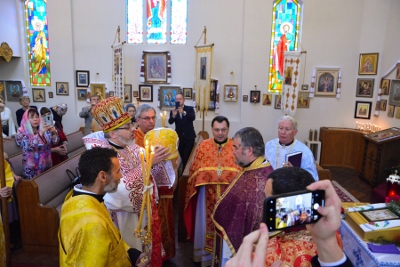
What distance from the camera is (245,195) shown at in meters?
2.55

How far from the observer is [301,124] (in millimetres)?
9703

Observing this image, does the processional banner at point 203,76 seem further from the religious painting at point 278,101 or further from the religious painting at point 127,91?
the religious painting at point 127,91

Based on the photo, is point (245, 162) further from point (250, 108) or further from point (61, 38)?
point (61, 38)

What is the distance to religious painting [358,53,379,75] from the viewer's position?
879 centimetres

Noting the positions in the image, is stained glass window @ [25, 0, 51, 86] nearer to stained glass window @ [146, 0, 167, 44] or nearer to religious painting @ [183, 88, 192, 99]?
stained glass window @ [146, 0, 167, 44]

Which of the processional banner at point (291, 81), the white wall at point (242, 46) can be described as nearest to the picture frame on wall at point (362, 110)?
the white wall at point (242, 46)

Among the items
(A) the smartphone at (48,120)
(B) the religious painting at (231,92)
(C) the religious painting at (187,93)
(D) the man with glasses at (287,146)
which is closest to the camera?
(D) the man with glasses at (287,146)

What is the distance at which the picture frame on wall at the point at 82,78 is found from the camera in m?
10.0

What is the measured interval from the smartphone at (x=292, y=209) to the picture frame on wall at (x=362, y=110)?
924 centimetres

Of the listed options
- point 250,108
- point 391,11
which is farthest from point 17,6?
point 391,11

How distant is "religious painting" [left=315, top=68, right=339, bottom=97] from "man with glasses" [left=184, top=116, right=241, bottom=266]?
656cm

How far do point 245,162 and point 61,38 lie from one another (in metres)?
9.34

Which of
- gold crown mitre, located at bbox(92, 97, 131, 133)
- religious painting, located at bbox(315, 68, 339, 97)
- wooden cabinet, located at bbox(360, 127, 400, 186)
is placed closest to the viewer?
gold crown mitre, located at bbox(92, 97, 131, 133)

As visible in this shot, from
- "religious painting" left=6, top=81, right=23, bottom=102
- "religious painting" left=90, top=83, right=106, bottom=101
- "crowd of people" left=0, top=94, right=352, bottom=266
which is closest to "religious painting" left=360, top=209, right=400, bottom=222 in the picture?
"crowd of people" left=0, top=94, right=352, bottom=266
